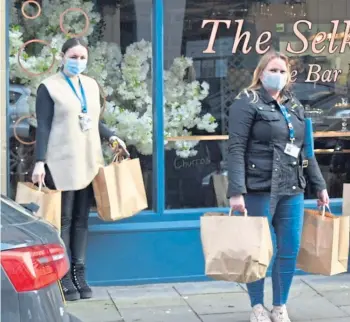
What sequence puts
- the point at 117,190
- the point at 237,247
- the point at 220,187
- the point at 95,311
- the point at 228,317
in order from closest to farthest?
the point at 237,247 < the point at 228,317 < the point at 95,311 < the point at 117,190 < the point at 220,187

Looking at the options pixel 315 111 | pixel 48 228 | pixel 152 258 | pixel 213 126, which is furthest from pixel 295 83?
pixel 48 228

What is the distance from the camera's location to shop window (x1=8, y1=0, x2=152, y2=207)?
19.9 feet

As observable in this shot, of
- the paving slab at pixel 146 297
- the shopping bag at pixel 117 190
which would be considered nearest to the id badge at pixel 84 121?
the shopping bag at pixel 117 190

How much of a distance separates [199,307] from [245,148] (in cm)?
142

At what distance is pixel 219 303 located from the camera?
18.8 ft

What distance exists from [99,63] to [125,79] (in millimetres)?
252

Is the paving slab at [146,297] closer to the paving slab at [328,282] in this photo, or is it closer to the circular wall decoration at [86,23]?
the paving slab at [328,282]

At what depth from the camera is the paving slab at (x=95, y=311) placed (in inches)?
212

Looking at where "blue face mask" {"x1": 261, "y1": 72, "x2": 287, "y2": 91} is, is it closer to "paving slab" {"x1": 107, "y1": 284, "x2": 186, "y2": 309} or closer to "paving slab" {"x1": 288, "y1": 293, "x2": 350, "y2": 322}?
"paving slab" {"x1": 288, "y1": 293, "x2": 350, "y2": 322}

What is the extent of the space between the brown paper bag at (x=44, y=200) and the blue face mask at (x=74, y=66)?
908mm

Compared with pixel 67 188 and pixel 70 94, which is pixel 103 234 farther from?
pixel 70 94

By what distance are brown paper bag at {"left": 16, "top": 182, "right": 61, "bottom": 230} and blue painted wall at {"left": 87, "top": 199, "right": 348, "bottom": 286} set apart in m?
0.76

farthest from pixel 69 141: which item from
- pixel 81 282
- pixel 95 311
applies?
pixel 95 311

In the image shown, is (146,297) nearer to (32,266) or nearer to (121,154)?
(121,154)
